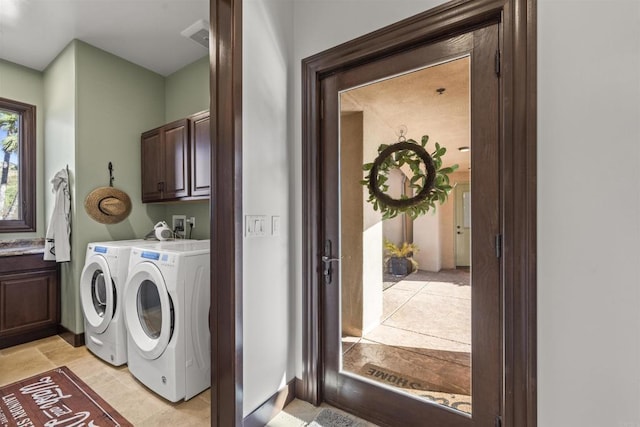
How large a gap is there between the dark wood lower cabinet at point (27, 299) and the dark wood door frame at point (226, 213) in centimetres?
243

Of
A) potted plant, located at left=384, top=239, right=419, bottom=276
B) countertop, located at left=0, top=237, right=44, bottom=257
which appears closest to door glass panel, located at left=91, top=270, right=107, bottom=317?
countertop, located at left=0, top=237, right=44, bottom=257

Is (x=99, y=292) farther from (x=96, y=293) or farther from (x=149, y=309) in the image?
(x=149, y=309)

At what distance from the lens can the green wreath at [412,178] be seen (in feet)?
4.63

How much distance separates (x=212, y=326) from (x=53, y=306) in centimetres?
248

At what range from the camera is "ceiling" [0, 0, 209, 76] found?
2.21m

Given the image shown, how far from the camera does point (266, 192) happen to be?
1.57m

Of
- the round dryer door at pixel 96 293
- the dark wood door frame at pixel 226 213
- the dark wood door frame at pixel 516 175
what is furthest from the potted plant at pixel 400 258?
the round dryer door at pixel 96 293

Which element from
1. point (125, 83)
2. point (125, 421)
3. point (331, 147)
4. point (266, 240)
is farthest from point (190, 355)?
point (125, 83)

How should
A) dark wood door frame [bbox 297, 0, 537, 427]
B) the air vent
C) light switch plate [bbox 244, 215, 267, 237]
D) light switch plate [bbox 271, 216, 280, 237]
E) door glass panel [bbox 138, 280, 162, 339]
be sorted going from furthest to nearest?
the air vent → door glass panel [bbox 138, 280, 162, 339] → light switch plate [bbox 271, 216, 280, 237] → light switch plate [bbox 244, 215, 267, 237] → dark wood door frame [bbox 297, 0, 537, 427]

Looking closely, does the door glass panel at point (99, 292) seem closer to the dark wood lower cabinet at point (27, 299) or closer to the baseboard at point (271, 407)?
the dark wood lower cabinet at point (27, 299)

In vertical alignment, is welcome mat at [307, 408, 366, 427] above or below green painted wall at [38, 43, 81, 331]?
below

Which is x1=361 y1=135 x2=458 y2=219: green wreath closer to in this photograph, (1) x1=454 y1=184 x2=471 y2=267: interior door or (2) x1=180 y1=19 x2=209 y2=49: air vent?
(1) x1=454 y1=184 x2=471 y2=267: interior door

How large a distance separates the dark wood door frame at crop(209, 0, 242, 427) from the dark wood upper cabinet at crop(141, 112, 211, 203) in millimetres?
1043

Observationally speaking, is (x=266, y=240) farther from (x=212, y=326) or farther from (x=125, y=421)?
(x=125, y=421)
